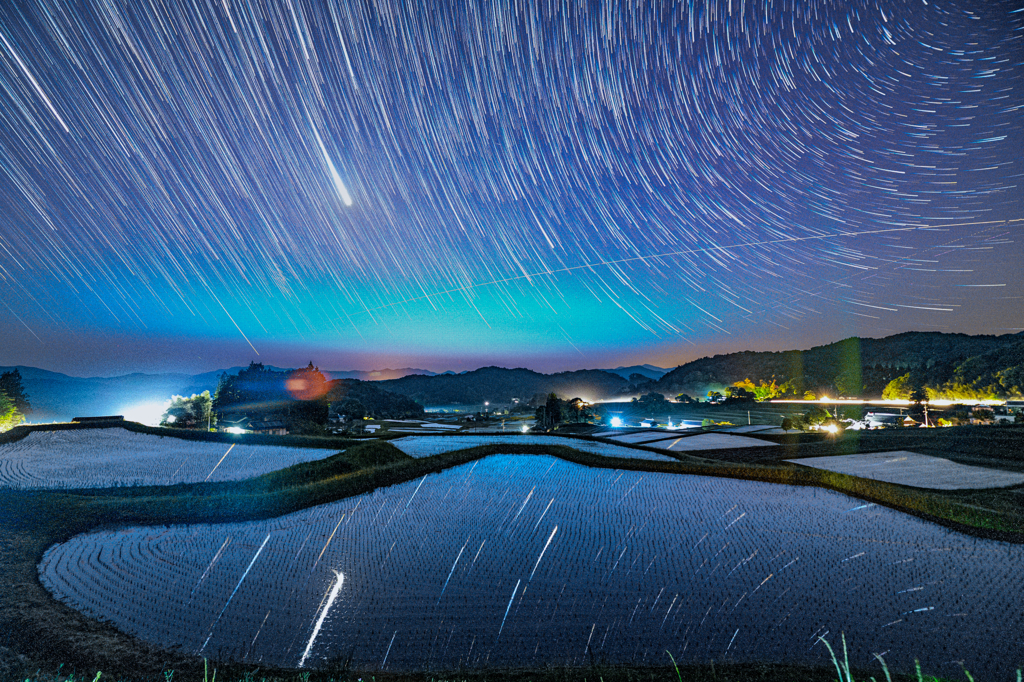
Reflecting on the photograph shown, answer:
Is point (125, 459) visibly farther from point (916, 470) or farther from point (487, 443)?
point (916, 470)

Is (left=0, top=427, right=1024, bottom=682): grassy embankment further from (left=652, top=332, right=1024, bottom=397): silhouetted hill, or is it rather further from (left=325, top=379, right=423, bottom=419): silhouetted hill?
(left=325, top=379, right=423, bottom=419): silhouetted hill

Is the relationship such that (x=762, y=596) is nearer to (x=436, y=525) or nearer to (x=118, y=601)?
(x=436, y=525)

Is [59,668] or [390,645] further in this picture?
[390,645]

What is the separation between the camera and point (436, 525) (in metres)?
12.6

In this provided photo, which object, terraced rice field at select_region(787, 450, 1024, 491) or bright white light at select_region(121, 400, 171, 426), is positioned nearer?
terraced rice field at select_region(787, 450, 1024, 491)


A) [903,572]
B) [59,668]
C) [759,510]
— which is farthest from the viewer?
[759,510]

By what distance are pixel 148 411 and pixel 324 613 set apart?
192 ft

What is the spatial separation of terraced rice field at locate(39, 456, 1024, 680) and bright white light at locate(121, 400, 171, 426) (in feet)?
160

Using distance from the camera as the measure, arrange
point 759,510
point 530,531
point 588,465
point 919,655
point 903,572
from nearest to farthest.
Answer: point 919,655
point 903,572
point 530,531
point 759,510
point 588,465

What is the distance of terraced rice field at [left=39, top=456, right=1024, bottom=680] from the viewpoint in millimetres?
6531

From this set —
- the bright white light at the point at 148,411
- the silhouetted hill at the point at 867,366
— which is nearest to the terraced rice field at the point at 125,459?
the bright white light at the point at 148,411

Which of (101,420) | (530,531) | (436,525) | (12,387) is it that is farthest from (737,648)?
(12,387)

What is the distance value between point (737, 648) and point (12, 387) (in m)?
102

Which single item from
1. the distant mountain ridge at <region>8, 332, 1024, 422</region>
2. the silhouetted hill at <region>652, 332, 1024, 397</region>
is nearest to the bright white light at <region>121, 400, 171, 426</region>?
the distant mountain ridge at <region>8, 332, 1024, 422</region>
